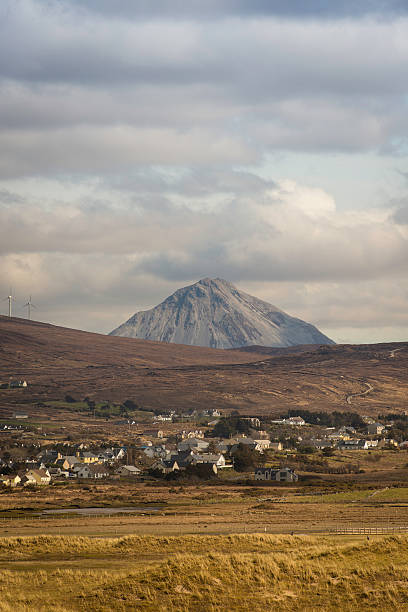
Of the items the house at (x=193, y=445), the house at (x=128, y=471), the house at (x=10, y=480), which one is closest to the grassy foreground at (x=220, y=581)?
the house at (x=10, y=480)

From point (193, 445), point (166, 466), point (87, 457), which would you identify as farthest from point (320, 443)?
point (87, 457)

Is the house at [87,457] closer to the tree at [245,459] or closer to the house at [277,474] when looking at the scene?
the tree at [245,459]

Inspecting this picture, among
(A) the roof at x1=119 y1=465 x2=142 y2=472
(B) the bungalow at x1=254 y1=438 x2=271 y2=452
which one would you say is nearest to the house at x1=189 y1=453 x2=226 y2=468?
(A) the roof at x1=119 y1=465 x2=142 y2=472

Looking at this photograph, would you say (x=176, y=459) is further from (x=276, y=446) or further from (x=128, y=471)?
(x=276, y=446)

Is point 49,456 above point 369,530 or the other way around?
the other way around

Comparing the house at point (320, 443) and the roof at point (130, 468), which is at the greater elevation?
the house at point (320, 443)

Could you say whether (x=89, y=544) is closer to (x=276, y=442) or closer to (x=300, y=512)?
(x=300, y=512)
